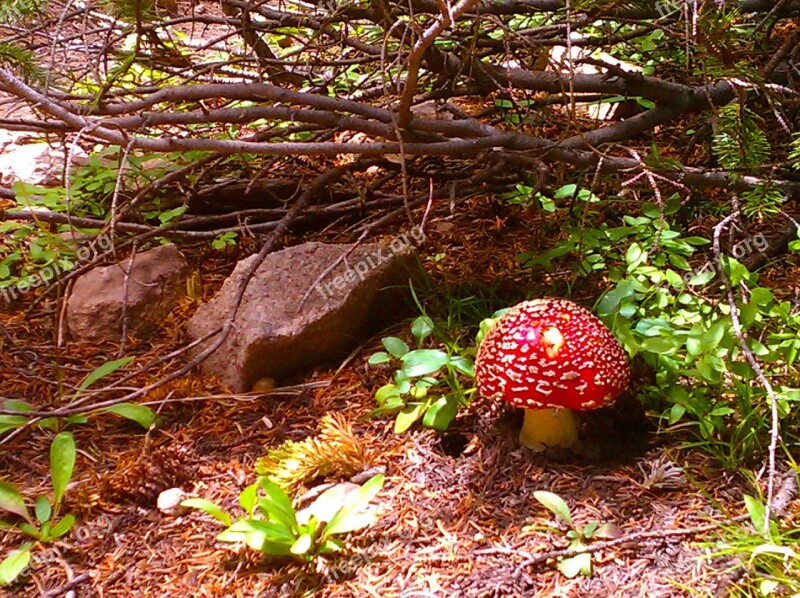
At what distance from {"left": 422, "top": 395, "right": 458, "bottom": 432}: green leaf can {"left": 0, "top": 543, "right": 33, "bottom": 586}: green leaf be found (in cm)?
134

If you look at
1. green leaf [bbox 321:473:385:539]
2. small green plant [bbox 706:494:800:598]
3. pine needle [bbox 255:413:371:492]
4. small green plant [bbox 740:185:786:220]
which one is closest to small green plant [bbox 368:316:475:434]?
pine needle [bbox 255:413:371:492]

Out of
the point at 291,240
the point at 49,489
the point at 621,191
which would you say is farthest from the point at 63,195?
the point at 621,191

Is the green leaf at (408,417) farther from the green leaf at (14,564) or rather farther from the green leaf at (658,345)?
the green leaf at (14,564)

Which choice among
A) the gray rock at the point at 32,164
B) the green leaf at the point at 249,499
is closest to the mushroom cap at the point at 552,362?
the green leaf at the point at 249,499

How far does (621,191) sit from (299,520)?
2181 mm

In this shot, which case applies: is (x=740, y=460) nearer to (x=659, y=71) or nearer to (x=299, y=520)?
(x=299, y=520)

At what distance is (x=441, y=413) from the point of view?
2539 mm

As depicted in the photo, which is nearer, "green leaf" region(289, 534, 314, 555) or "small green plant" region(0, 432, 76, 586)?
"green leaf" region(289, 534, 314, 555)

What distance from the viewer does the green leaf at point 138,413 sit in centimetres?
277

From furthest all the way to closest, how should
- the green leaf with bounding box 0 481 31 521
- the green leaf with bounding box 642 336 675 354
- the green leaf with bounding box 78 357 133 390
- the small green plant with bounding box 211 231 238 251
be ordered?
the small green plant with bounding box 211 231 238 251 → the green leaf with bounding box 78 357 133 390 → the green leaf with bounding box 0 481 31 521 → the green leaf with bounding box 642 336 675 354

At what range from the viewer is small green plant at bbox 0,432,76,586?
2.29 meters

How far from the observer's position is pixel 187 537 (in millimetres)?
2402

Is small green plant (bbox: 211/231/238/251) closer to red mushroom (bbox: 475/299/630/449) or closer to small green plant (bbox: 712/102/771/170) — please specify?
red mushroom (bbox: 475/299/630/449)

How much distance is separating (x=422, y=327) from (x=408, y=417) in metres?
0.39
